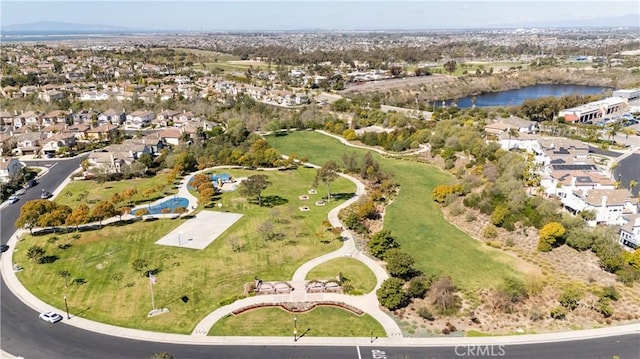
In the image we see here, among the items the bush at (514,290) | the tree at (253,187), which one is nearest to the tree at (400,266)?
the bush at (514,290)

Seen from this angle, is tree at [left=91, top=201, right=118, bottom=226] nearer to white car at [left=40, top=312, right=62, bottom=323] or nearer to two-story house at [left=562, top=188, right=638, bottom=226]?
white car at [left=40, top=312, right=62, bottom=323]

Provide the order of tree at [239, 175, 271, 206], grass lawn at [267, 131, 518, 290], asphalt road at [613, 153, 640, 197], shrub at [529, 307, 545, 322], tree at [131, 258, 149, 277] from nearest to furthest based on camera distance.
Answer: shrub at [529, 307, 545, 322] → tree at [131, 258, 149, 277] → grass lawn at [267, 131, 518, 290] → tree at [239, 175, 271, 206] → asphalt road at [613, 153, 640, 197]

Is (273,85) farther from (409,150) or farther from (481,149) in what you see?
(481,149)

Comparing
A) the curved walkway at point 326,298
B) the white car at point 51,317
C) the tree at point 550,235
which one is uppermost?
the tree at point 550,235

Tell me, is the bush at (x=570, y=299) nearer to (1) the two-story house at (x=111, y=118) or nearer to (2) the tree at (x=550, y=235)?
(2) the tree at (x=550, y=235)

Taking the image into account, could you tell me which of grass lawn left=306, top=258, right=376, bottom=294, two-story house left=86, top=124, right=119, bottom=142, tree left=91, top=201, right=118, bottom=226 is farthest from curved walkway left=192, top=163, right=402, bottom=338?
two-story house left=86, top=124, right=119, bottom=142

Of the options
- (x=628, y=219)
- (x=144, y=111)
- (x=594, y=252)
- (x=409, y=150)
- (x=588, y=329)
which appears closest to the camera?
(x=588, y=329)

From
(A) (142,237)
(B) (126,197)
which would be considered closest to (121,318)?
(A) (142,237)
